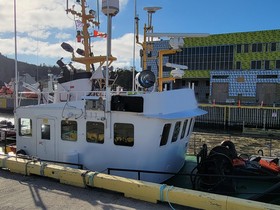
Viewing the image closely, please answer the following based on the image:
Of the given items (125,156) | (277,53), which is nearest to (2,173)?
(125,156)

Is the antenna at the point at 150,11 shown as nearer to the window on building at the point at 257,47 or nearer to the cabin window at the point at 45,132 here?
the cabin window at the point at 45,132

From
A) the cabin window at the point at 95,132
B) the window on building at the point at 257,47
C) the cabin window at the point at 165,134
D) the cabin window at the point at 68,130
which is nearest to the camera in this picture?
the cabin window at the point at 165,134

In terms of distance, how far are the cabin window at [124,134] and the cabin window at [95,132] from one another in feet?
1.42

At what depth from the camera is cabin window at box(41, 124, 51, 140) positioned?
8.80m

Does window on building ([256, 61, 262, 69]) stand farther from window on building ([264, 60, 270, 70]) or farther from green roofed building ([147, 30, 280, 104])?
window on building ([264, 60, 270, 70])

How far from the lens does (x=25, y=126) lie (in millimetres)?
9359

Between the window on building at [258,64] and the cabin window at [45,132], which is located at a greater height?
the window on building at [258,64]

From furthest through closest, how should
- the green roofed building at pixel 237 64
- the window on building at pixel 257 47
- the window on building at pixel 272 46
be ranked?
the window on building at pixel 257 47, the green roofed building at pixel 237 64, the window on building at pixel 272 46

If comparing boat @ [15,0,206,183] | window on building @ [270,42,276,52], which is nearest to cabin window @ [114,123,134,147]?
boat @ [15,0,206,183]

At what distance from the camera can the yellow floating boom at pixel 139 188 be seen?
5426 mm

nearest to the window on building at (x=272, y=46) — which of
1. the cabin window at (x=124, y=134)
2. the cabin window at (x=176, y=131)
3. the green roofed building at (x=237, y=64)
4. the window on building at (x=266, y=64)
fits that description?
the green roofed building at (x=237, y=64)

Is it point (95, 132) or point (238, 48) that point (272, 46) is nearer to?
point (238, 48)

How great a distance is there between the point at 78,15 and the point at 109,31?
3557 millimetres

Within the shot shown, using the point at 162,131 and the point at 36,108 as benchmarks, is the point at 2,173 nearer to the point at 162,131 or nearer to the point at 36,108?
the point at 36,108
